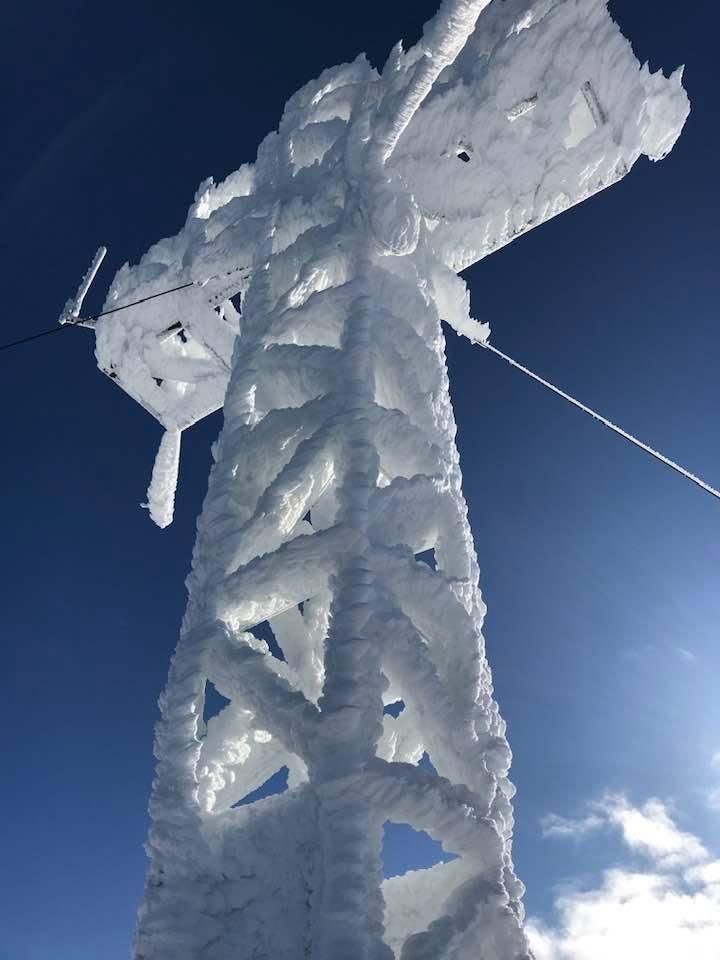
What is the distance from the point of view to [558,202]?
7.55 metres

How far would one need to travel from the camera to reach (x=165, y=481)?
10.4 m

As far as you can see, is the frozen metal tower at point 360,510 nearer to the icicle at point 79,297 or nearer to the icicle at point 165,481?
the icicle at point 79,297

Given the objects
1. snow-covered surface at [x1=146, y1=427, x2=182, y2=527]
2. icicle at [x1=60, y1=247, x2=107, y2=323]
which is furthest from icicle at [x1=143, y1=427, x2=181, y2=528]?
icicle at [x1=60, y1=247, x2=107, y2=323]

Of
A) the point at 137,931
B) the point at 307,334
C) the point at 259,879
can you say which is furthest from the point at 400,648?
the point at 307,334

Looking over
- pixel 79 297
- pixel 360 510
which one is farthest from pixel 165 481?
pixel 360 510

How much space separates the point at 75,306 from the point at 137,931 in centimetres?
730

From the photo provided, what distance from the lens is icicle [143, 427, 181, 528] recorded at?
34.1ft

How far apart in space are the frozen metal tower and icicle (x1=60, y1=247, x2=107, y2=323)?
4.24 ft

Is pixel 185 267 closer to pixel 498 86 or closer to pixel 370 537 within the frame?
pixel 498 86

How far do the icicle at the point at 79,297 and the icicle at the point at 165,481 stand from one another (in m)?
1.83

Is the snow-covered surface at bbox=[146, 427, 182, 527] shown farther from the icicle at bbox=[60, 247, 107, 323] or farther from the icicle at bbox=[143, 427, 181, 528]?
the icicle at bbox=[60, 247, 107, 323]

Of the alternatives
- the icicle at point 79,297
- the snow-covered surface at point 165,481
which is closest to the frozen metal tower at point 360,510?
the icicle at point 79,297

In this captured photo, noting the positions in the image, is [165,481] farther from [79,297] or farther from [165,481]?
[79,297]

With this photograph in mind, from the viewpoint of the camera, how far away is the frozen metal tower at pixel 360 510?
407 centimetres
